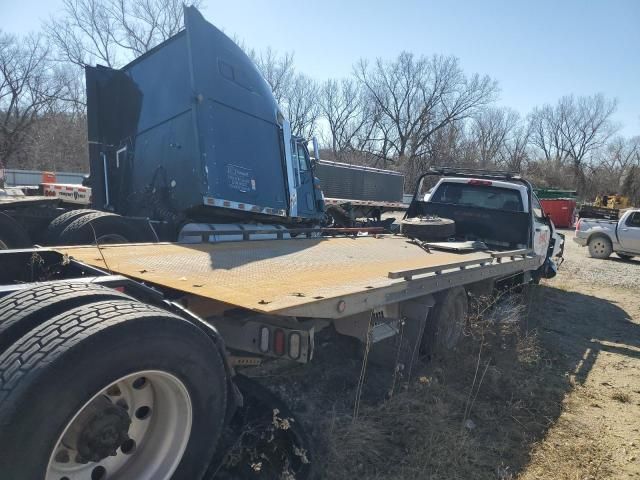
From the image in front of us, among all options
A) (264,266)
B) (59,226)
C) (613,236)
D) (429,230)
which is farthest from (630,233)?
(59,226)

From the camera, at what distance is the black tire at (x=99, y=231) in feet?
17.1

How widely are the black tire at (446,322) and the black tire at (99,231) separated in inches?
146

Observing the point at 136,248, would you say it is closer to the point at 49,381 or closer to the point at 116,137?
the point at 49,381

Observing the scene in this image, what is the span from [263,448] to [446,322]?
264 cm

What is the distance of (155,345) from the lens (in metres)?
1.89

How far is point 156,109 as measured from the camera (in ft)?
23.9

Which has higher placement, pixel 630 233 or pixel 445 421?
pixel 630 233

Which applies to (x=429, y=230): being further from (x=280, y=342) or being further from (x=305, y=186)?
(x=280, y=342)

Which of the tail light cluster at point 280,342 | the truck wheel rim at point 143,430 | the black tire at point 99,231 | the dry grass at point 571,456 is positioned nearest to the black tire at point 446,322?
the dry grass at point 571,456

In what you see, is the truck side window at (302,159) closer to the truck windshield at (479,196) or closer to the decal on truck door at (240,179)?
the decal on truck door at (240,179)

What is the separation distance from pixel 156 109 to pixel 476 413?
20.7ft

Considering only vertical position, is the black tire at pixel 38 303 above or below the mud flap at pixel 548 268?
above

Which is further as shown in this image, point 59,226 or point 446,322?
point 59,226

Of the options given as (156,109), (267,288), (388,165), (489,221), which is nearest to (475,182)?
(489,221)
